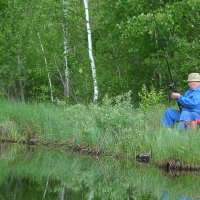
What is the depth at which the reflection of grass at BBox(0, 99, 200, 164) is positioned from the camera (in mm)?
11305

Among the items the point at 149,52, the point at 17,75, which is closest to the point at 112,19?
the point at 149,52

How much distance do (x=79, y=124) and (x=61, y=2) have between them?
9.64 metres

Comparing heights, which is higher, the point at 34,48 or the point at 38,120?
the point at 34,48

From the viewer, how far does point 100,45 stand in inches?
930

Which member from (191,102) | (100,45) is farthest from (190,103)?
(100,45)

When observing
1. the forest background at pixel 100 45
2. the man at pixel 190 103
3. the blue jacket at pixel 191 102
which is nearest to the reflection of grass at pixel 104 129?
the man at pixel 190 103

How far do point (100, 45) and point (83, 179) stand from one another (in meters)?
13.8

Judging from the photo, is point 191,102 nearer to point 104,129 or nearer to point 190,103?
point 190,103

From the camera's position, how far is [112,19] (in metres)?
19.9

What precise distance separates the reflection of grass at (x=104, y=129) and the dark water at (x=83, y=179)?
445mm

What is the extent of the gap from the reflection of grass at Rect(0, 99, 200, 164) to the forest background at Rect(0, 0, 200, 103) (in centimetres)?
304

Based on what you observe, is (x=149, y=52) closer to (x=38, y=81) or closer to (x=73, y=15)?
(x=73, y=15)

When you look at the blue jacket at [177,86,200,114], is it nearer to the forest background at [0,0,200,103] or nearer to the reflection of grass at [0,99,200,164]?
the reflection of grass at [0,99,200,164]

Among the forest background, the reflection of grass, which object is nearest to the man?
the reflection of grass
